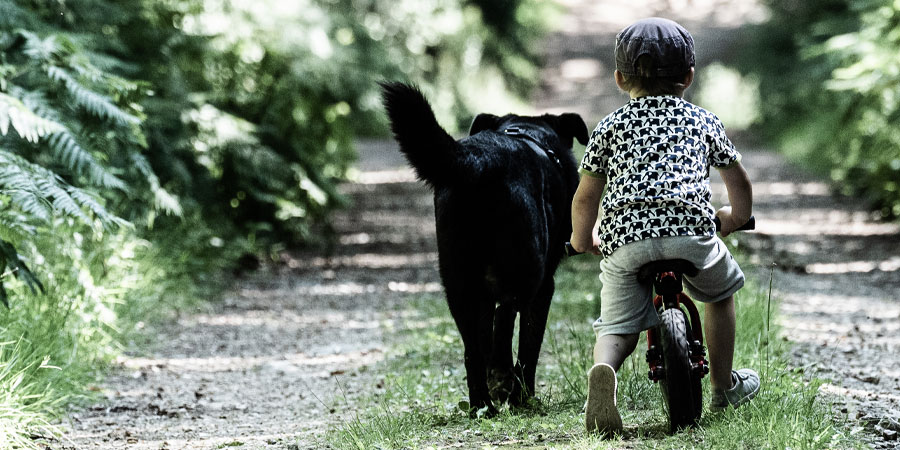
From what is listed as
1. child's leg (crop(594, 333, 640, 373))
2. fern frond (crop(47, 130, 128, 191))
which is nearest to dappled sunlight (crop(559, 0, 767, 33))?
fern frond (crop(47, 130, 128, 191))

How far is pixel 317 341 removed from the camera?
254 inches

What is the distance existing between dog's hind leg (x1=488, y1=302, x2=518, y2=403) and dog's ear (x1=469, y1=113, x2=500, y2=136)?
1014 mm

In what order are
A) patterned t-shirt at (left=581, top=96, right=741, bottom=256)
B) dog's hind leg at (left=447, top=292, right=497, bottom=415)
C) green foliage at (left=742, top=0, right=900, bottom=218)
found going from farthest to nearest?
green foliage at (left=742, top=0, right=900, bottom=218) < dog's hind leg at (left=447, top=292, right=497, bottom=415) < patterned t-shirt at (left=581, top=96, right=741, bottom=256)

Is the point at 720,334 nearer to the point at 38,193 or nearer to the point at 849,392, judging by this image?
the point at 849,392

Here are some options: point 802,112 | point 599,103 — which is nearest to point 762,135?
point 802,112

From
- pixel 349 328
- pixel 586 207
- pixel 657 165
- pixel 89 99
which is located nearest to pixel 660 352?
pixel 586 207

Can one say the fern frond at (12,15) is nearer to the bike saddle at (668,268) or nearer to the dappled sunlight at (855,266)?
the bike saddle at (668,268)

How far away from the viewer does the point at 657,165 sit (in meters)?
3.20

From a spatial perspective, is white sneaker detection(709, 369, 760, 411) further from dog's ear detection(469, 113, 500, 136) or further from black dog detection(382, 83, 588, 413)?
dog's ear detection(469, 113, 500, 136)

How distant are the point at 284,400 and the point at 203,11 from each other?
15.9 ft

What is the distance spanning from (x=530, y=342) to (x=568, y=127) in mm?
1118

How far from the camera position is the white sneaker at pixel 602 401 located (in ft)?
10.5

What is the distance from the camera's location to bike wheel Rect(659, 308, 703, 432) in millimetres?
3227

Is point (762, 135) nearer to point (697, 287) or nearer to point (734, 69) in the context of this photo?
point (734, 69)
